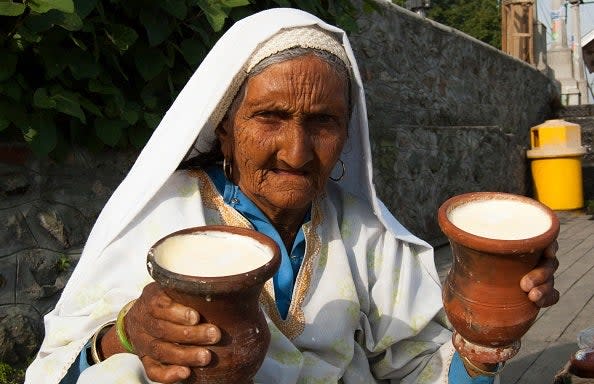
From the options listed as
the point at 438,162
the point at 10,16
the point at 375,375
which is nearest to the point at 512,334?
the point at 375,375

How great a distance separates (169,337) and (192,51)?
225 centimetres

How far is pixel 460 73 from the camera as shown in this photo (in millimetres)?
8125

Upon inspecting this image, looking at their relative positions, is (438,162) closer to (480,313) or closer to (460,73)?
(460,73)

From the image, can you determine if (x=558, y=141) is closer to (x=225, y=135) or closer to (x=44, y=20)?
(x=44, y=20)

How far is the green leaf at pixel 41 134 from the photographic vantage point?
9.25 feet

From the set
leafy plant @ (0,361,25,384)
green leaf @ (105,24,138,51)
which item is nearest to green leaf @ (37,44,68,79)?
green leaf @ (105,24,138,51)

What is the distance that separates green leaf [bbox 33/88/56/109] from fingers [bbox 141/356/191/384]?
177 centimetres

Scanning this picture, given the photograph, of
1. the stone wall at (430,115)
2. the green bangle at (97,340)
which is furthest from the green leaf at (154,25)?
the stone wall at (430,115)

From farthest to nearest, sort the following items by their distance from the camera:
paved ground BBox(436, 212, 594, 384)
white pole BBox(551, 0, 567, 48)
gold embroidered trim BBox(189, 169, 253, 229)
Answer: white pole BBox(551, 0, 567, 48), paved ground BBox(436, 212, 594, 384), gold embroidered trim BBox(189, 169, 253, 229)

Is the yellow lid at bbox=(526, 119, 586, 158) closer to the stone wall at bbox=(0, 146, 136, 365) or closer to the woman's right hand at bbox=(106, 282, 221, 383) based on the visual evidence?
the stone wall at bbox=(0, 146, 136, 365)

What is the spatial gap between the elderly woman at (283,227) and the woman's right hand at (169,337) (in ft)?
0.52

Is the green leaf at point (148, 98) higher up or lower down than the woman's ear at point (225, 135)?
lower down

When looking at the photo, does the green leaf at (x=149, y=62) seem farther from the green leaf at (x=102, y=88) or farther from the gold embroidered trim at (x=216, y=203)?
the gold embroidered trim at (x=216, y=203)

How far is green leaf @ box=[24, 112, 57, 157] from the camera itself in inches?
111
